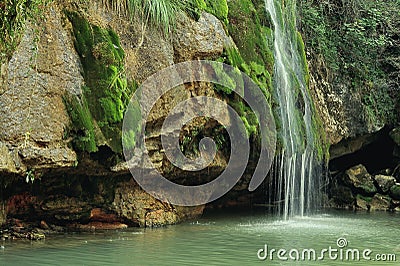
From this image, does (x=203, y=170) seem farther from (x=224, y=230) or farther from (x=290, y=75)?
(x=290, y=75)

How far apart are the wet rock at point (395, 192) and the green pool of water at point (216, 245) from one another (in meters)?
5.80

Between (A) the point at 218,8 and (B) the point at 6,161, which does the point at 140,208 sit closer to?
(B) the point at 6,161

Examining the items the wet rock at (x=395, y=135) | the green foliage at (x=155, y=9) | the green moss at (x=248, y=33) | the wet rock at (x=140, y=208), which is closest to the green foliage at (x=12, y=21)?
the green foliage at (x=155, y=9)

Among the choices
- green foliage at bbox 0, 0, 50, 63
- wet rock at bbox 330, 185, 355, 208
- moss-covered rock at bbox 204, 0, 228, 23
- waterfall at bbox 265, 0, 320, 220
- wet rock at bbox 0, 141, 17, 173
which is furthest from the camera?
wet rock at bbox 330, 185, 355, 208

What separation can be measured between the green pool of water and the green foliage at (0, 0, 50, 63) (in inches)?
106

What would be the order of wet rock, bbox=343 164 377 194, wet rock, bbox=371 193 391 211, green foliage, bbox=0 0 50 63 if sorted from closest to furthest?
green foliage, bbox=0 0 50 63 < wet rock, bbox=371 193 391 211 < wet rock, bbox=343 164 377 194

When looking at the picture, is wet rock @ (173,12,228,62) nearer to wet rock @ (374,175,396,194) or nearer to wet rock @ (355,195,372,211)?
wet rock @ (355,195,372,211)

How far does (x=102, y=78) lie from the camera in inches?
365

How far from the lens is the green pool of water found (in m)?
7.37

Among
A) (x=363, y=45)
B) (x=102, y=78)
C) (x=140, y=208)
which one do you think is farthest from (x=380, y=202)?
(x=102, y=78)

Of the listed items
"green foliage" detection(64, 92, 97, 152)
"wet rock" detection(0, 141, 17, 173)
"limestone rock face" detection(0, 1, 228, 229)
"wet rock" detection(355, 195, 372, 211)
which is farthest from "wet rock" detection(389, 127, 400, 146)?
"wet rock" detection(0, 141, 17, 173)

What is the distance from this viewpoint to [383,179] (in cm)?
1812

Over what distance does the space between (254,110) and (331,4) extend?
785cm

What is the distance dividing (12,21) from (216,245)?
439 centimetres
